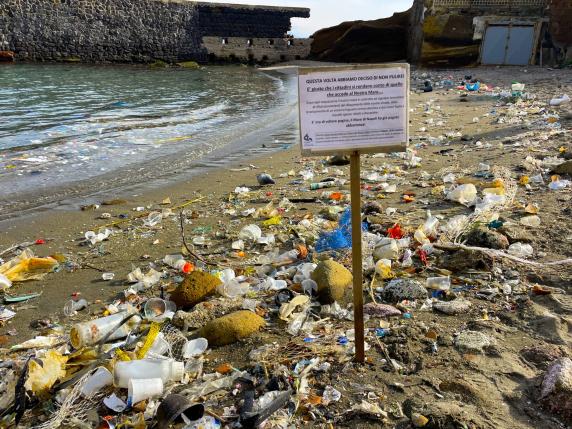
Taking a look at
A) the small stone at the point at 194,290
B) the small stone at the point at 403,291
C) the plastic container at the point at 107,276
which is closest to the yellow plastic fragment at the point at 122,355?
the small stone at the point at 194,290

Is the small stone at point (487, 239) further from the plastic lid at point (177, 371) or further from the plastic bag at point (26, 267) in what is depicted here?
the plastic bag at point (26, 267)

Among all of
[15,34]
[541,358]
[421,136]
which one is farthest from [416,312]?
[15,34]

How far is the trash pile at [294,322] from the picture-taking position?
223cm

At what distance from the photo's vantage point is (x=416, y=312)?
2.95 metres

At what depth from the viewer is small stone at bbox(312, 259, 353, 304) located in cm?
308

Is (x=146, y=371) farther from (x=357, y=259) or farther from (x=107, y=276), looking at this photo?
(x=107, y=276)

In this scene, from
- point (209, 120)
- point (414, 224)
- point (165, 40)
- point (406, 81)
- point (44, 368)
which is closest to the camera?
point (406, 81)

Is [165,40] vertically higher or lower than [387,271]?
higher

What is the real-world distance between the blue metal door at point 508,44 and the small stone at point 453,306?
19963 mm

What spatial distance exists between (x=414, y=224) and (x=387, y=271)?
1.07 m

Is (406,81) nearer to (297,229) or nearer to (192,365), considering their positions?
(192,365)

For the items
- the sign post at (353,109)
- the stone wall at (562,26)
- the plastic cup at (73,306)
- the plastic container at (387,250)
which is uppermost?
the stone wall at (562,26)

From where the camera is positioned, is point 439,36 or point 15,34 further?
point 15,34

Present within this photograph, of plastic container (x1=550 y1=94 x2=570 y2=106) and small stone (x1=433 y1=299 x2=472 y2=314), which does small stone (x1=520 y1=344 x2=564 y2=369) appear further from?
plastic container (x1=550 y1=94 x2=570 y2=106)
